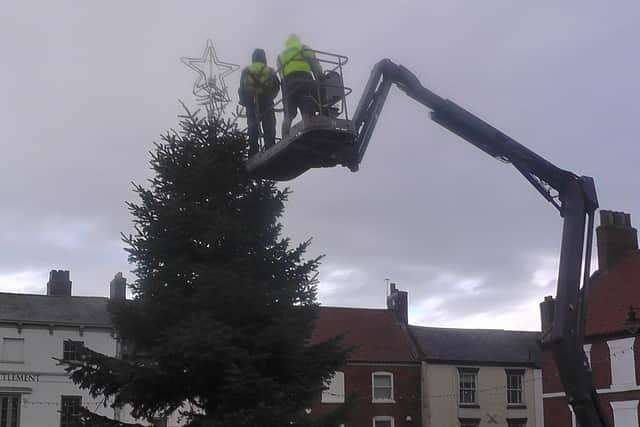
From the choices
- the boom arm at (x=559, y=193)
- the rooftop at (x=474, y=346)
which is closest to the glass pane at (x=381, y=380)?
the rooftop at (x=474, y=346)

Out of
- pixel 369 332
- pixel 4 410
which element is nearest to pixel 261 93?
pixel 4 410

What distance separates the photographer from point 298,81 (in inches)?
565

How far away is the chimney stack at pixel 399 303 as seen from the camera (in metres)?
53.0

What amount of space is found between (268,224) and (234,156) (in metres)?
1.50

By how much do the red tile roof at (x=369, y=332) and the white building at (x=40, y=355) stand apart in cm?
1196

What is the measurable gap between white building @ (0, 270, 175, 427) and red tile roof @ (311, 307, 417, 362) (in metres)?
12.0

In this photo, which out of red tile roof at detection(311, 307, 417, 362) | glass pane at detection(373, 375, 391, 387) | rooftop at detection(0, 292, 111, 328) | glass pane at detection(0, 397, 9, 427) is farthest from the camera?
red tile roof at detection(311, 307, 417, 362)

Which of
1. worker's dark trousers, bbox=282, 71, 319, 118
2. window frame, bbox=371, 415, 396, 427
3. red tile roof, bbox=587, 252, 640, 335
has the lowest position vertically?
window frame, bbox=371, 415, 396, 427

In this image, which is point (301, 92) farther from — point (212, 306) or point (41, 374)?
point (41, 374)

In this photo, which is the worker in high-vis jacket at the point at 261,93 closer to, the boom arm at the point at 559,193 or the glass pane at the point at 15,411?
the boom arm at the point at 559,193

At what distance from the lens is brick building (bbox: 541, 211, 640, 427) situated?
120 ft

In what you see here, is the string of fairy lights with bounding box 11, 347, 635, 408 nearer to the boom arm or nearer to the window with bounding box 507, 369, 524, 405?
the window with bounding box 507, 369, 524, 405

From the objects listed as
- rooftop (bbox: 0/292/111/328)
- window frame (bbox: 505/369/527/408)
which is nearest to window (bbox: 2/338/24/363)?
rooftop (bbox: 0/292/111/328)

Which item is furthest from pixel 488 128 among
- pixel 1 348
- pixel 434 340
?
pixel 434 340
